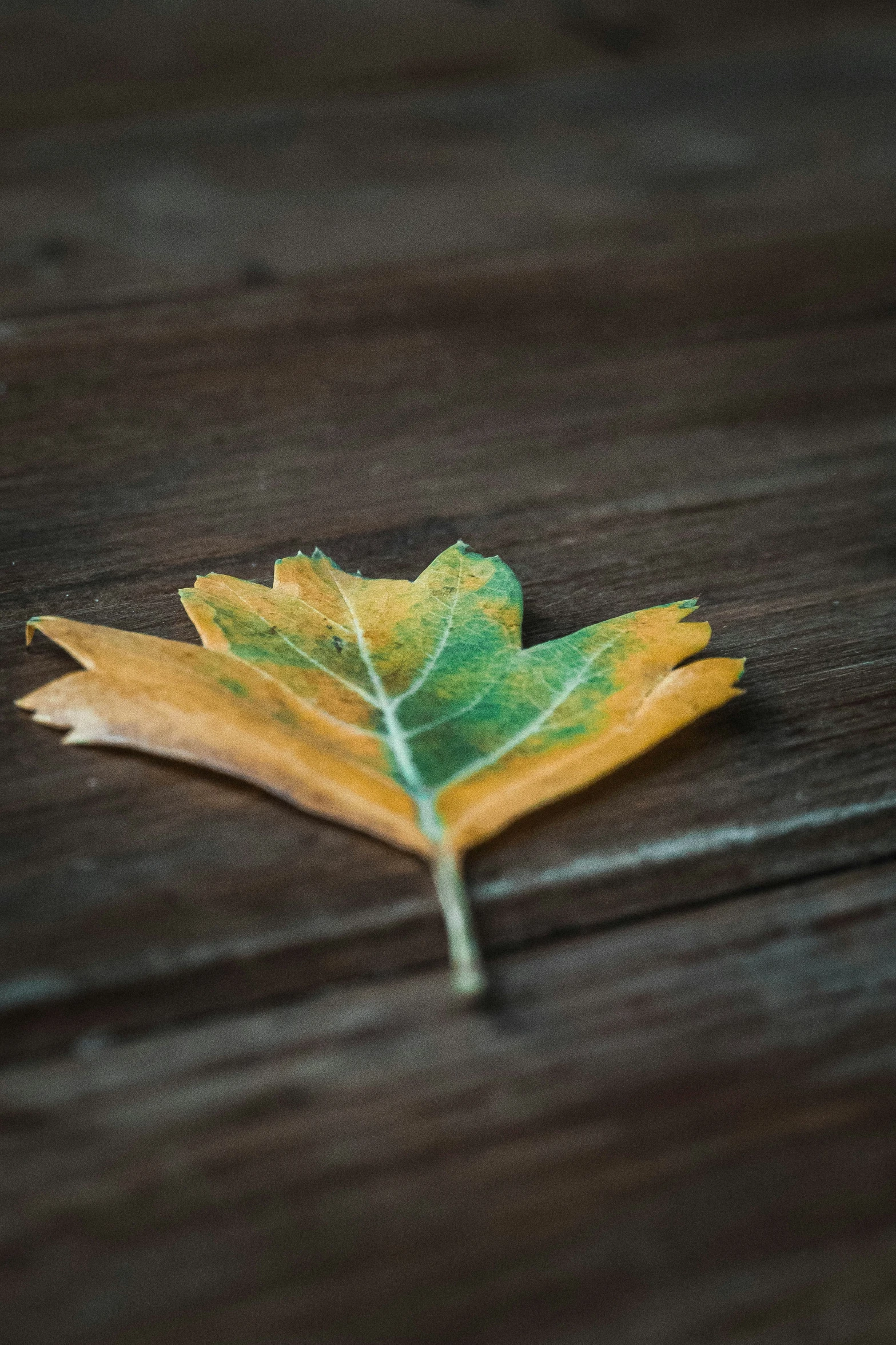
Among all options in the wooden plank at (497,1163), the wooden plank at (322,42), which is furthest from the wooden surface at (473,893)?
the wooden plank at (322,42)

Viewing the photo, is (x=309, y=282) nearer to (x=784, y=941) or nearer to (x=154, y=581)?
(x=154, y=581)

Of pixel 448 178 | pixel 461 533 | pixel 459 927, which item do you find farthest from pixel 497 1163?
pixel 448 178

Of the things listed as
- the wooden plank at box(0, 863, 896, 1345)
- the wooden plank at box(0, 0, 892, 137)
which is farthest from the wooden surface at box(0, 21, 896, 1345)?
the wooden plank at box(0, 0, 892, 137)

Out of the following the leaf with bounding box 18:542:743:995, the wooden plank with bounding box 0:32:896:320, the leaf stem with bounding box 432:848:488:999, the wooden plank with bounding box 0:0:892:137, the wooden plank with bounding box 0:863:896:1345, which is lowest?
the wooden plank with bounding box 0:863:896:1345

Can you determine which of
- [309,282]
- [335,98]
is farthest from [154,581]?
[335,98]

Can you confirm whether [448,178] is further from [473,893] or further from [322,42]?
[473,893]

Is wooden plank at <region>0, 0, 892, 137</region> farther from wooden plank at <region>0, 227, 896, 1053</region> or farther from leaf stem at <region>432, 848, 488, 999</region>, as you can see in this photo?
leaf stem at <region>432, 848, 488, 999</region>

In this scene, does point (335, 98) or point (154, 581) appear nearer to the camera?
point (154, 581)
